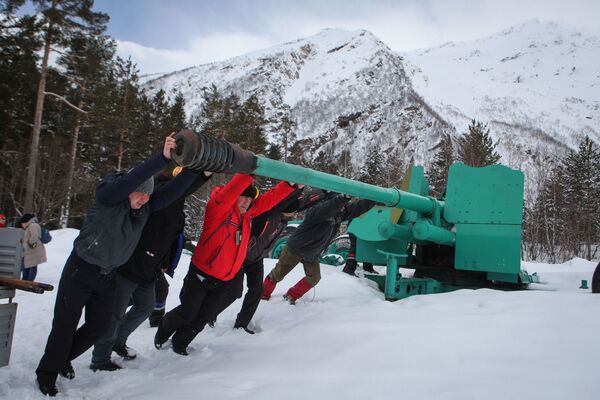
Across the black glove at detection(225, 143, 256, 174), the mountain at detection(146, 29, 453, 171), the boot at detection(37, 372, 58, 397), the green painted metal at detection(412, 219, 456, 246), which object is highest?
the mountain at detection(146, 29, 453, 171)

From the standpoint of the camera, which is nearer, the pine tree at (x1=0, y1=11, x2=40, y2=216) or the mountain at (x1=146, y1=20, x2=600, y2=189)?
the pine tree at (x1=0, y1=11, x2=40, y2=216)

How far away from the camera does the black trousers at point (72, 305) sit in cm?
291

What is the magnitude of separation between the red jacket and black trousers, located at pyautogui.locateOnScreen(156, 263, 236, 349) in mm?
103

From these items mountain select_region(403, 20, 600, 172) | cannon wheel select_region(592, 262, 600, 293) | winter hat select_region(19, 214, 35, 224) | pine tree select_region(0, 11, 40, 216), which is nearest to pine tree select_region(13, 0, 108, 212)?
pine tree select_region(0, 11, 40, 216)

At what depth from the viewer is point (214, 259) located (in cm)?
361

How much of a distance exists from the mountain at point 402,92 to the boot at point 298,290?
3100cm

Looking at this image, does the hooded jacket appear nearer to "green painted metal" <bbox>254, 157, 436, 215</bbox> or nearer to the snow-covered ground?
the snow-covered ground

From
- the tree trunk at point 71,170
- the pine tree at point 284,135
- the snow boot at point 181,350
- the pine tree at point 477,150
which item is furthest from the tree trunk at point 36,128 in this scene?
the pine tree at point 284,135

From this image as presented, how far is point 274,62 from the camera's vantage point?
3543 inches

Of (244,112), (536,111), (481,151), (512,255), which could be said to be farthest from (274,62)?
(512,255)

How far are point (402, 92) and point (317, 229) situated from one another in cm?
7083

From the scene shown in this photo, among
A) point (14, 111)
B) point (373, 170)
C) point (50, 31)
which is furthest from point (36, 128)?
point (373, 170)

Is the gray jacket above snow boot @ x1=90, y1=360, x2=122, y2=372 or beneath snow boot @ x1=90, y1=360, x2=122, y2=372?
above

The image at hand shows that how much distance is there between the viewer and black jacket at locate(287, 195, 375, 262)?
5402 mm
